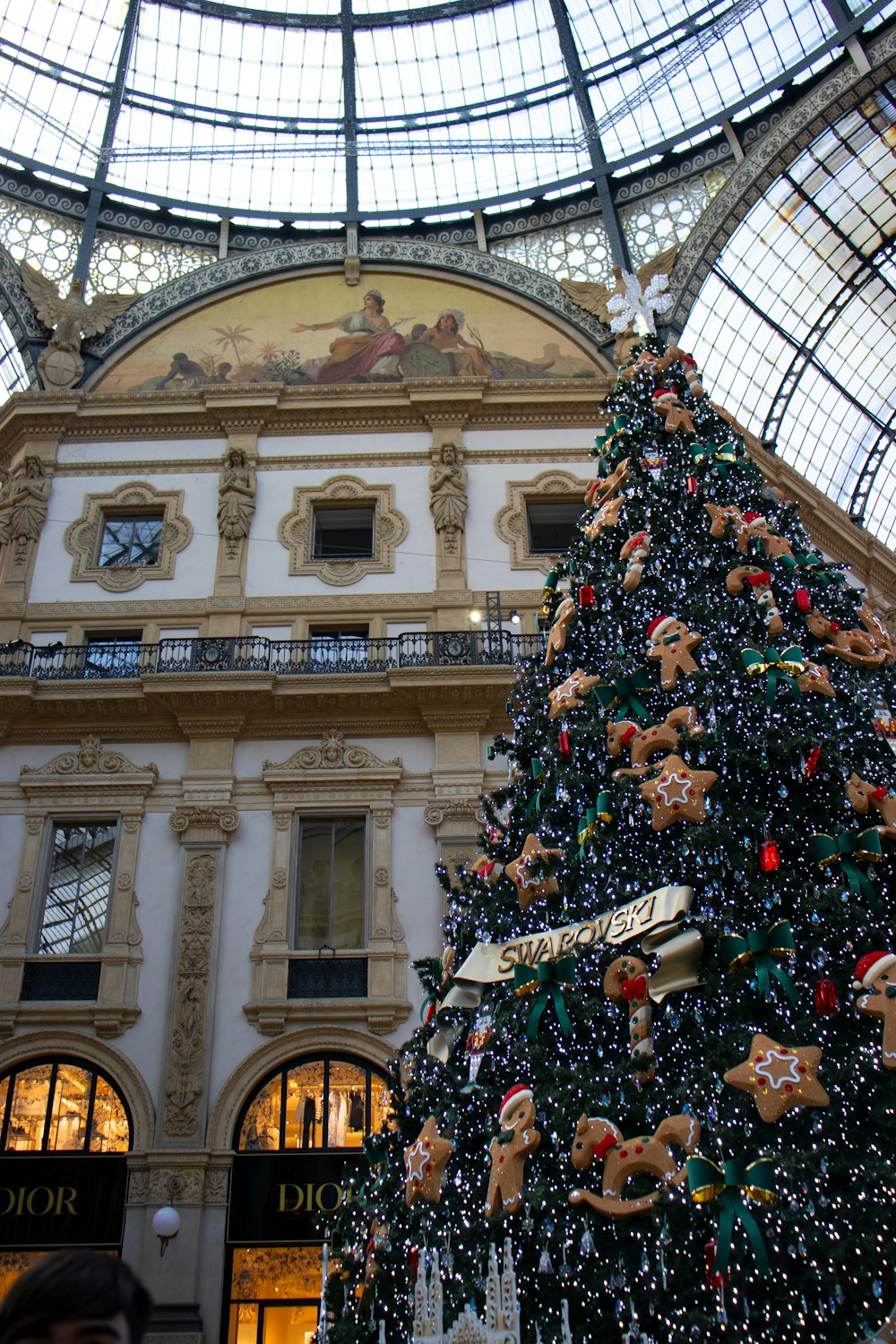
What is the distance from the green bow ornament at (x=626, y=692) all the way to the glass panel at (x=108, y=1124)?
11.0m

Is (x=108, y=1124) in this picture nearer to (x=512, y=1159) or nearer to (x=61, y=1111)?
(x=61, y=1111)

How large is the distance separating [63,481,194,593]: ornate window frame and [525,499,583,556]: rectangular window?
6.42m

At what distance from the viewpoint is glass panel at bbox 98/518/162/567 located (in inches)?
777

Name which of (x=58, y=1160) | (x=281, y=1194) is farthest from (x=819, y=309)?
(x=58, y=1160)

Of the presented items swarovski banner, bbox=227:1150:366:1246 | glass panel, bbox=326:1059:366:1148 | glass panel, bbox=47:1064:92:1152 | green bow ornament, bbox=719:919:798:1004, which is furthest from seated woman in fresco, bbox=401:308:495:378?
green bow ornament, bbox=719:919:798:1004

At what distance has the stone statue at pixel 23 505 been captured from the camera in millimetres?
19484

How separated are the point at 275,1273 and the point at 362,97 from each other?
967 inches

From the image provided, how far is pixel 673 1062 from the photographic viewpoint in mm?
5848

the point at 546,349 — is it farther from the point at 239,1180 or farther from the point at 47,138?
the point at 239,1180

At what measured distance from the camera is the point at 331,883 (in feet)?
53.7

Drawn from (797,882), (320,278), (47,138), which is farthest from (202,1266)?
(47,138)

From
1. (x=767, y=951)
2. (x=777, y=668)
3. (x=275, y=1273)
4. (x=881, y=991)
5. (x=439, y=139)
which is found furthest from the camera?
(x=439, y=139)

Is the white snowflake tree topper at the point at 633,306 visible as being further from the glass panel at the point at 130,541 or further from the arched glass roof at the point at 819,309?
the arched glass roof at the point at 819,309

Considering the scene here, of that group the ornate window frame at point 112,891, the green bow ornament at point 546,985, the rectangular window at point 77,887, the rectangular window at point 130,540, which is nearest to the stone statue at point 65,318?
the rectangular window at point 130,540
